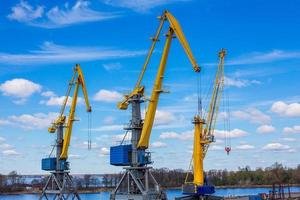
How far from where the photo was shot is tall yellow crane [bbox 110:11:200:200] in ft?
187

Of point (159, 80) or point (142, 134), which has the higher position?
point (159, 80)

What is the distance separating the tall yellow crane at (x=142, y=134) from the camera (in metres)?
57.0

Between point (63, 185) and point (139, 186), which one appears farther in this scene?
point (63, 185)

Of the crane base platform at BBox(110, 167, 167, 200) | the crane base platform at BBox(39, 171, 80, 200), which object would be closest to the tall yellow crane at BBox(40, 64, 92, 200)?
the crane base platform at BBox(39, 171, 80, 200)

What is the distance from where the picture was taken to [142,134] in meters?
57.1

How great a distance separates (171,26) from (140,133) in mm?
13299

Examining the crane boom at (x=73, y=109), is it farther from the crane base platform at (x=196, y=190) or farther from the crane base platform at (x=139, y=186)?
the crane base platform at (x=196, y=190)

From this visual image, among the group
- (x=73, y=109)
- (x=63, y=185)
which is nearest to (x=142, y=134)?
(x=73, y=109)

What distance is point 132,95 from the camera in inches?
2313

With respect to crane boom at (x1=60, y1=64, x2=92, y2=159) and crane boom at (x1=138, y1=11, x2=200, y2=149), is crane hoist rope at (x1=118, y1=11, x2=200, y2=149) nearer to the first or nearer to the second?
crane boom at (x1=138, y1=11, x2=200, y2=149)

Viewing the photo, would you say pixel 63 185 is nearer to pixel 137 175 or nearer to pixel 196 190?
pixel 137 175

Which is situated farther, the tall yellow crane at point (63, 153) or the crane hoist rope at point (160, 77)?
the tall yellow crane at point (63, 153)

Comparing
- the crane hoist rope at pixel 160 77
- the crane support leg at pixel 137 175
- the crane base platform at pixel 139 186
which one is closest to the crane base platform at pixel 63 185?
the crane base platform at pixel 139 186

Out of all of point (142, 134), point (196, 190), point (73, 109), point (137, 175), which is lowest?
point (196, 190)
